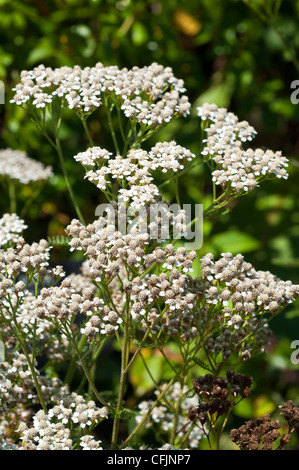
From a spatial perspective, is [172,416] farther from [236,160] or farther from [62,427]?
[236,160]

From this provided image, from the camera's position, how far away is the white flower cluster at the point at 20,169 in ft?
7.94

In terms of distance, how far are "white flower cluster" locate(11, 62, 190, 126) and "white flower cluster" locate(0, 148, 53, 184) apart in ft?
2.11

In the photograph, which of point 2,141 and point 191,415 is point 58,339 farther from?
point 2,141

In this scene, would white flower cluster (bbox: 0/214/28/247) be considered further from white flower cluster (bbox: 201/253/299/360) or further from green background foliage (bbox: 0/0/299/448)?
green background foliage (bbox: 0/0/299/448)

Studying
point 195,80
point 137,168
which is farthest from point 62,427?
point 195,80

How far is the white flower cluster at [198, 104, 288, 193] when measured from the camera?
1.61m

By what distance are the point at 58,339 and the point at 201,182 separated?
1.64m

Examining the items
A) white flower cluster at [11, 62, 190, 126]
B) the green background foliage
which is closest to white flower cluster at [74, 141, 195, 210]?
white flower cluster at [11, 62, 190, 126]

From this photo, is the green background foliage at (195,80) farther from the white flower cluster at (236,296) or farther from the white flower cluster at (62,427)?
the white flower cluster at (62,427)

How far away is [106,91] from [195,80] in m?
1.37

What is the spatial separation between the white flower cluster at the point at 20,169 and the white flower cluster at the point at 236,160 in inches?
34.7
